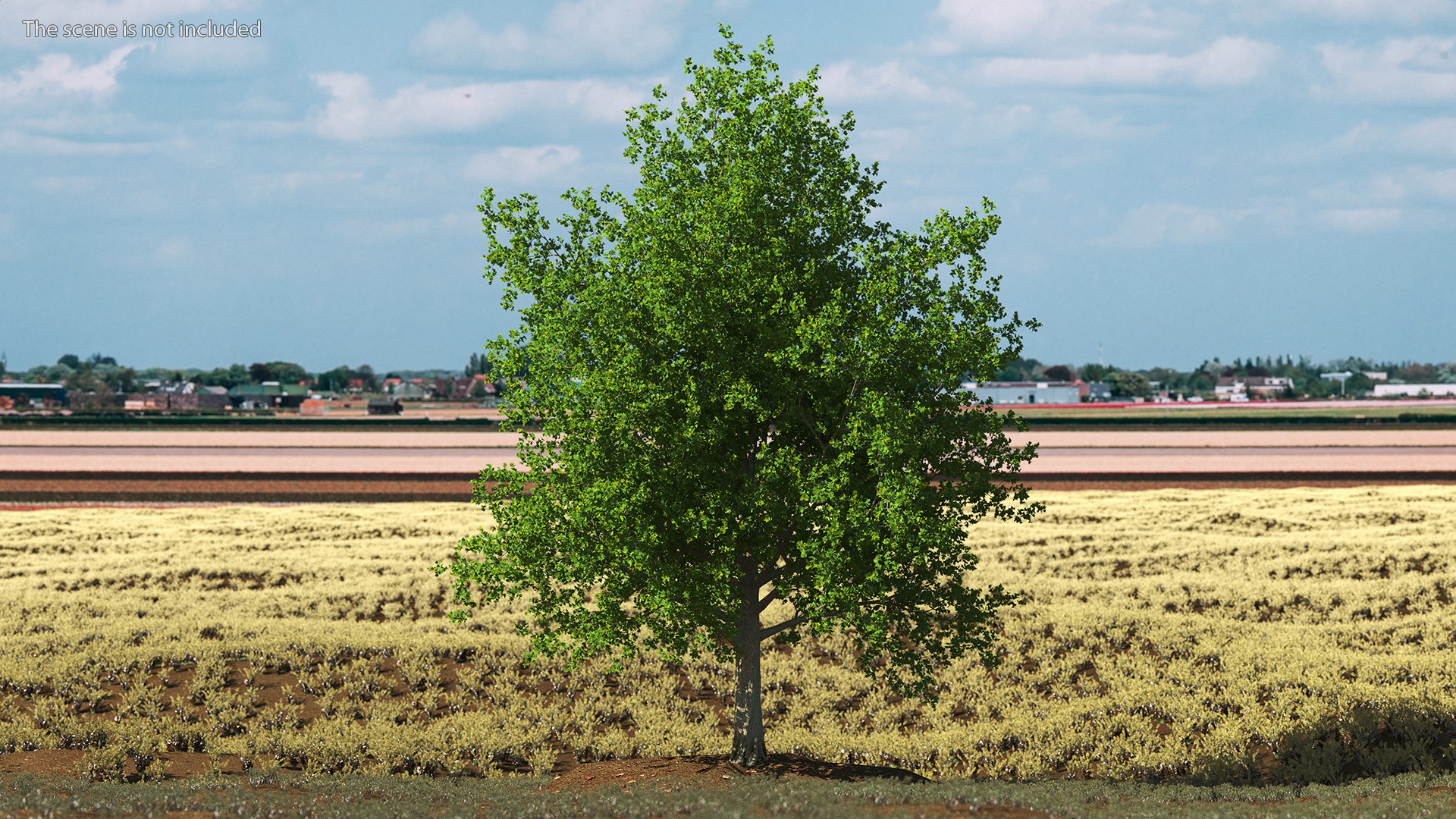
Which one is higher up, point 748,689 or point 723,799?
point 748,689

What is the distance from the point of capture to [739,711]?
12273 mm

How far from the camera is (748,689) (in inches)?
480

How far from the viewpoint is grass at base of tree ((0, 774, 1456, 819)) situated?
9086 millimetres

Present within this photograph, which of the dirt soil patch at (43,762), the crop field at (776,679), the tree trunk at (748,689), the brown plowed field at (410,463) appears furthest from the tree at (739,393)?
the brown plowed field at (410,463)

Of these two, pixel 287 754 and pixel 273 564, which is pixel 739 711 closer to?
pixel 287 754

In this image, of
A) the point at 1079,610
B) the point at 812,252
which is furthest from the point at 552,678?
the point at 1079,610

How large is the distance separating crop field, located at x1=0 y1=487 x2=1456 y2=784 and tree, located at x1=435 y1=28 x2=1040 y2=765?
310cm

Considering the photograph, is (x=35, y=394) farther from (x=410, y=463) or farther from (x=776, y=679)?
(x=776, y=679)

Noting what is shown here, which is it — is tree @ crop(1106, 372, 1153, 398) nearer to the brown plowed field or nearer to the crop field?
the brown plowed field

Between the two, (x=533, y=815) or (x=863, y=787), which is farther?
(x=863, y=787)

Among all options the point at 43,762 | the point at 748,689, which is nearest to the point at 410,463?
the point at 43,762

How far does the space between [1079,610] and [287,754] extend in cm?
1415

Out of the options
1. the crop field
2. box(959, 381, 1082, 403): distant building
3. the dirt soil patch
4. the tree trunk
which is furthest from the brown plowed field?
box(959, 381, 1082, 403): distant building

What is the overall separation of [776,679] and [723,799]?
7.11 metres
